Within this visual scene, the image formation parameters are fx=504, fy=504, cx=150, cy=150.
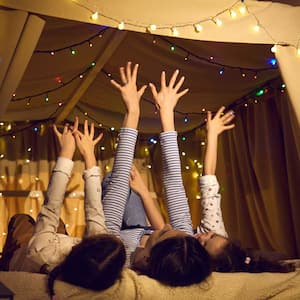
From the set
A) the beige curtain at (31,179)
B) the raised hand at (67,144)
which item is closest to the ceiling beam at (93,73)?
the beige curtain at (31,179)

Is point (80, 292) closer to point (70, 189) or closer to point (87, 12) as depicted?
point (87, 12)

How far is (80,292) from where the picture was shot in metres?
1.33

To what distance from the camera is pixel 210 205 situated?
1.86 m

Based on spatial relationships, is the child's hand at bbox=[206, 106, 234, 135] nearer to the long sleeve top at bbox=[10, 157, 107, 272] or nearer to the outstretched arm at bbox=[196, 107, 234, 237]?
the outstretched arm at bbox=[196, 107, 234, 237]

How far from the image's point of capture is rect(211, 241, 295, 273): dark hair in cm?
173

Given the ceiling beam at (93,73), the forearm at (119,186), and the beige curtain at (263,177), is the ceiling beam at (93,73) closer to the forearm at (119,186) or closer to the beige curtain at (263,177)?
the forearm at (119,186)

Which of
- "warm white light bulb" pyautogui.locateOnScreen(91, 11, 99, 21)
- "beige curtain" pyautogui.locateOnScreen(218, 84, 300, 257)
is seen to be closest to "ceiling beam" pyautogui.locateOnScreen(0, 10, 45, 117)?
"warm white light bulb" pyautogui.locateOnScreen(91, 11, 99, 21)

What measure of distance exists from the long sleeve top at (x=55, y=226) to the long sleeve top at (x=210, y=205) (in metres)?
0.41

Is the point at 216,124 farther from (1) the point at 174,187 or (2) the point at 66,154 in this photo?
(2) the point at 66,154

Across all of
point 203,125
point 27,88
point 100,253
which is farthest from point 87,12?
point 203,125

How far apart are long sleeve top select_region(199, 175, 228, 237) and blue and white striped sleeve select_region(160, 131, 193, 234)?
108 mm

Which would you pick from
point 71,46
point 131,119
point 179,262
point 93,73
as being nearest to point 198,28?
point 131,119

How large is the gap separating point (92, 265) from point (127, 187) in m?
0.42

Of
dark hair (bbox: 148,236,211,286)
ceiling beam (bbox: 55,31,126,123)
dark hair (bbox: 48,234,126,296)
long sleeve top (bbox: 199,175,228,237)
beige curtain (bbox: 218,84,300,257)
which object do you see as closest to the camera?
dark hair (bbox: 48,234,126,296)
